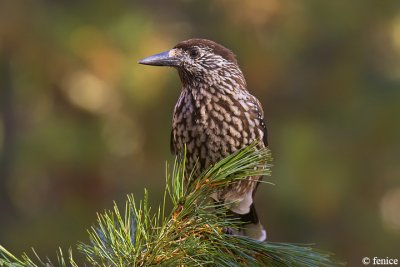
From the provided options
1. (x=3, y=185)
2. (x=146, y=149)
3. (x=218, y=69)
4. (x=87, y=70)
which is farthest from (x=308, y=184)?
(x=218, y=69)

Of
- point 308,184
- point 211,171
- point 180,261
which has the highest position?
point 211,171

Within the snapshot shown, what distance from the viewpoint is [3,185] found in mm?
12477

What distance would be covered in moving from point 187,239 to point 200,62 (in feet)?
5.84

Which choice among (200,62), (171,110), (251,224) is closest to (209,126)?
(200,62)

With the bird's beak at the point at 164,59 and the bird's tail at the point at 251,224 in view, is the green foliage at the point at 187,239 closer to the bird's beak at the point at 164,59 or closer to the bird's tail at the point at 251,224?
the bird's beak at the point at 164,59

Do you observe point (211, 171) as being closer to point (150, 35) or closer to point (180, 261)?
point (180, 261)

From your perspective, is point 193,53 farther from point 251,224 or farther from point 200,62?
point 251,224

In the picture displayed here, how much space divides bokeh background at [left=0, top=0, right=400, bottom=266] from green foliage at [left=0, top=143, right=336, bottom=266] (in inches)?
278

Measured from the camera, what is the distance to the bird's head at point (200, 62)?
4.80 meters

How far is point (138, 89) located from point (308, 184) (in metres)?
2.29

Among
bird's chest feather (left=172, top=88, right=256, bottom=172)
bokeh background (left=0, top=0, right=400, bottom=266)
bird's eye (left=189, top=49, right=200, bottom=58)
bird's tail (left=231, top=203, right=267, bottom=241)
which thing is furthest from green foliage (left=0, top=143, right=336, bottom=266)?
bokeh background (left=0, top=0, right=400, bottom=266)

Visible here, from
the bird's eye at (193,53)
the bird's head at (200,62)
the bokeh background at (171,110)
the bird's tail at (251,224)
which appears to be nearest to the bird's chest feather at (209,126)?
the bird's head at (200,62)

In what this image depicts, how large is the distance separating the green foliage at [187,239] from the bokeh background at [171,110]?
7.05 m

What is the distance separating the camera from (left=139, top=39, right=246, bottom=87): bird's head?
15.7 feet
